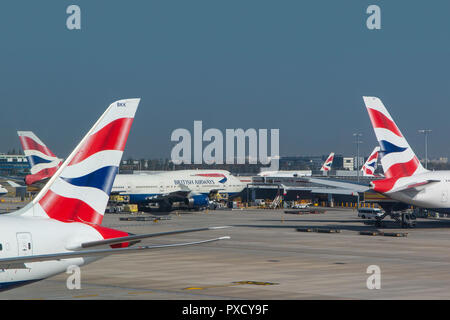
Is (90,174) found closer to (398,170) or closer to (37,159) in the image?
(398,170)

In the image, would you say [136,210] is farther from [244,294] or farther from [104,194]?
[104,194]

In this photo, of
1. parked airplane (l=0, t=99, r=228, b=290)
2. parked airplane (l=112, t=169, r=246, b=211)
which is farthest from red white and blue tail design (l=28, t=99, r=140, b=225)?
parked airplane (l=112, t=169, r=246, b=211)

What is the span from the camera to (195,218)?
96062 mm

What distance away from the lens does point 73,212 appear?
22453 millimetres

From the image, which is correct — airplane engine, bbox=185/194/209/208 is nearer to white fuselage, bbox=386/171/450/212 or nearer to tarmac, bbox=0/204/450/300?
tarmac, bbox=0/204/450/300

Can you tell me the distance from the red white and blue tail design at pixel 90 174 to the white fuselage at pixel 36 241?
20.5 inches

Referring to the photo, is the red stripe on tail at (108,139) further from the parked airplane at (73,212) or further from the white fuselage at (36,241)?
the white fuselage at (36,241)

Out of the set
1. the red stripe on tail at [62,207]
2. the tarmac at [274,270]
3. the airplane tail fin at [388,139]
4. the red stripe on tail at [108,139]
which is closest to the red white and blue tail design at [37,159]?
the tarmac at [274,270]

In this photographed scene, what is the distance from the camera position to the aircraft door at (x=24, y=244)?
66.9 ft

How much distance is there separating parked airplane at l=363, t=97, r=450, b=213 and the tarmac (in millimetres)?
3812

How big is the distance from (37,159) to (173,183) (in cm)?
2666

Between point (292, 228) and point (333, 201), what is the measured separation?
67.1 meters

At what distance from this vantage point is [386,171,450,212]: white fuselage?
64812mm
